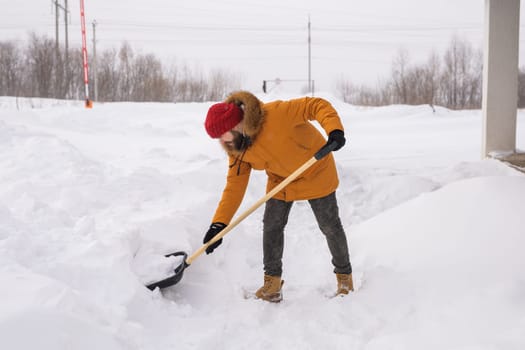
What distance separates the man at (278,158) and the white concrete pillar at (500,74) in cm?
470

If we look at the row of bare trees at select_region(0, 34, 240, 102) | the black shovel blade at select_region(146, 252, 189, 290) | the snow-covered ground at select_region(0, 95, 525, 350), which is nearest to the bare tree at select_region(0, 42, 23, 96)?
the row of bare trees at select_region(0, 34, 240, 102)

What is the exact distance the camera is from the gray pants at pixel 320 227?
95.9 inches

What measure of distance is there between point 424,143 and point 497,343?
24.8ft

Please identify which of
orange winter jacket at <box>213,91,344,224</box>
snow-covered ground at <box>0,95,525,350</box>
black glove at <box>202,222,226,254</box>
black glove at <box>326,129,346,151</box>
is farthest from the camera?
black glove at <box>202,222,226,254</box>

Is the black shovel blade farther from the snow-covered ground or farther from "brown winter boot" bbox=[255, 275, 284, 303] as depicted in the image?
"brown winter boot" bbox=[255, 275, 284, 303]

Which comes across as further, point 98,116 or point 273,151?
point 98,116

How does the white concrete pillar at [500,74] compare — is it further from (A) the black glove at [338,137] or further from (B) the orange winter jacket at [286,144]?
(A) the black glove at [338,137]

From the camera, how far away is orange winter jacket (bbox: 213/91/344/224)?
2.21 meters

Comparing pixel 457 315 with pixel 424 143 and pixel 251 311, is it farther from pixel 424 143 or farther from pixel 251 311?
pixel 424 143

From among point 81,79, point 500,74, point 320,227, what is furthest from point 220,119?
point 81,79

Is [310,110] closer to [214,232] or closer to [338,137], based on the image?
[338,137]

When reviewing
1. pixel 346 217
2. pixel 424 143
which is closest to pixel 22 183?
pixel 346 217

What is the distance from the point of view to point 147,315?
2141 mm

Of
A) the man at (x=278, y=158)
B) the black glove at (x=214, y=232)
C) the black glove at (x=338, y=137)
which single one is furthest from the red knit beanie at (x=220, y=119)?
the black glove at (x=214, y=232)
